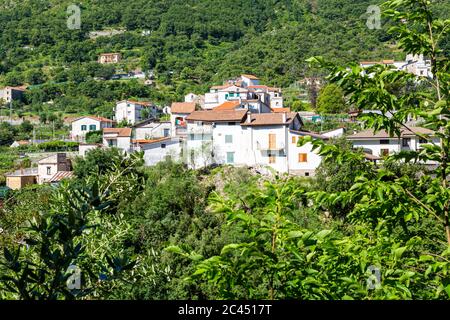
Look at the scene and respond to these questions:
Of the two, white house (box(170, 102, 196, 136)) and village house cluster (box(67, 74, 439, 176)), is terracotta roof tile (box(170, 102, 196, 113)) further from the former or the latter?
village house cluster (box(67, 74, 439, 176))

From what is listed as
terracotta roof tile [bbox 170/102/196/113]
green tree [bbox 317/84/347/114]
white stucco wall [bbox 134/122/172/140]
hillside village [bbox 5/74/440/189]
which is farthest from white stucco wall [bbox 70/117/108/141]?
green tree [bbox 317/84/347/114]

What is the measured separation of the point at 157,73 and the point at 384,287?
81.8 metres

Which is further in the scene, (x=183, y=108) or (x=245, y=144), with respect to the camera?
(x=183, y=108)

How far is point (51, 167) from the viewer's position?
114ft

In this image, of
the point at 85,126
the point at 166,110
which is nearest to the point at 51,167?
the point at 85,126

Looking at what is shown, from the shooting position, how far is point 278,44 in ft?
273

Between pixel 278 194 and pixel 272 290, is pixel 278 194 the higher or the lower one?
the higher one

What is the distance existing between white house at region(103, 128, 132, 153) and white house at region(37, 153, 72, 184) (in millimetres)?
4023

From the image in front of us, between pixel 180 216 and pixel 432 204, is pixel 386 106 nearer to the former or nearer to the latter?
pixel 432 204

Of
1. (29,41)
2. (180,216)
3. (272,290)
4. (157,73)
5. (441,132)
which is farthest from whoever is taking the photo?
(29,41)

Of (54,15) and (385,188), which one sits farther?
(54,15)

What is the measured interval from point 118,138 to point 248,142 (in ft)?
42.6

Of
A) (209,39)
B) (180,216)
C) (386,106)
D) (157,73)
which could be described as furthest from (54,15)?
(386,106)

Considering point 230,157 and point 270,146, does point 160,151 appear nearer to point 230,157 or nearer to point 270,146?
point 230,157
